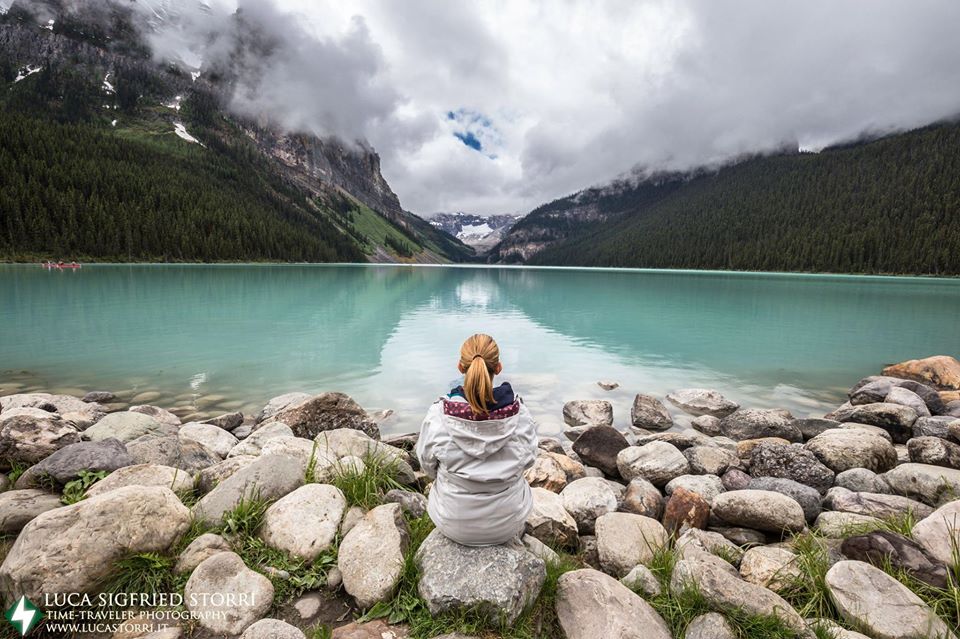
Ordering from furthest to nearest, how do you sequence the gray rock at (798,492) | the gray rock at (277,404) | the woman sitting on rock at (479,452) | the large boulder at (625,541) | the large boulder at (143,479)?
the gray rock at (277,404) < the gray rock at (798,492) < the large boulder at (625,541) < the large boulder at (143,479) < the woman sitting on rock at (479,452)

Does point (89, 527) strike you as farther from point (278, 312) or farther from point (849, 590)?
point (278, 312)

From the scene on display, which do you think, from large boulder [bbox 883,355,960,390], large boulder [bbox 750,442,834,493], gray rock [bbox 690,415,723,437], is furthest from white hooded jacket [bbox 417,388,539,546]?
large boulder [bbox 883,355,960,390]

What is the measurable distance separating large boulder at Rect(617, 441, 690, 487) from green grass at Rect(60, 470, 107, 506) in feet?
25.2

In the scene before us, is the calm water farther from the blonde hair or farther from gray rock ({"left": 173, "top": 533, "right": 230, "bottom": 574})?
the blonde hair

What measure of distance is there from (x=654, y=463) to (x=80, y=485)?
809cm

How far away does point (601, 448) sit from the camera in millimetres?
8328

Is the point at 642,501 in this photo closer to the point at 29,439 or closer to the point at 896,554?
the point at 896,554

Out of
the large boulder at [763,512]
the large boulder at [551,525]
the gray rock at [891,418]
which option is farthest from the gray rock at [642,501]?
the gray rock at [891,418]

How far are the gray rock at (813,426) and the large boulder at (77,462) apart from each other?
43.5 feet

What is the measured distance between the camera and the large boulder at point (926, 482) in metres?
6.06

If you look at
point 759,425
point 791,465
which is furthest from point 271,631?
point 759,425

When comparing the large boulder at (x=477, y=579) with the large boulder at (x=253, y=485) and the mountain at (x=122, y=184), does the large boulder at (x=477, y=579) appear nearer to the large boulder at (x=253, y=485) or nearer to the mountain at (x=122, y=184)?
the large boulder at (x=253, y=485)

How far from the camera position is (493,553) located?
362 cm

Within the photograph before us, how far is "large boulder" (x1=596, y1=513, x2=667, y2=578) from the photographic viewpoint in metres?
4.50
